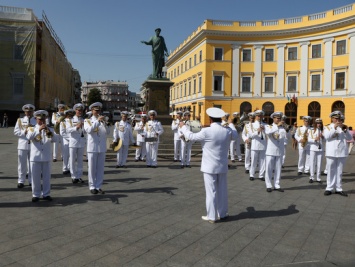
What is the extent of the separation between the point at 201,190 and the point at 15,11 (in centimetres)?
3636

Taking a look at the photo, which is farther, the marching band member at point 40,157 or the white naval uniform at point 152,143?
the white naval uniform at point 152,143

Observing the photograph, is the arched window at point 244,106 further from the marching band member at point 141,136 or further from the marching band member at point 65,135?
the marching band member at point 65,135

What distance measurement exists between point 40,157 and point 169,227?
3250 millimetres

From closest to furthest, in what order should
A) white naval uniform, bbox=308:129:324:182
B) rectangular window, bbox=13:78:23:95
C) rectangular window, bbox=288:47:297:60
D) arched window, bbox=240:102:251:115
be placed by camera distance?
white naval uniform, bbox=308:129:324:182 < rectangular window, bbox=13:78:23:95 < rectangular window, bbox=288:47:297:60 < arched window, bbox=240:102:251:115

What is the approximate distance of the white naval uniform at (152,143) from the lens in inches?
486

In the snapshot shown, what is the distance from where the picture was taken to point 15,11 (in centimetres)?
3622

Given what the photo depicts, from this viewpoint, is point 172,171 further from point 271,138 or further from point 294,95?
point 294,95

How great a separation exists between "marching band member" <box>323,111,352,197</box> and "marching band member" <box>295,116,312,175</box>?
230 centimetres

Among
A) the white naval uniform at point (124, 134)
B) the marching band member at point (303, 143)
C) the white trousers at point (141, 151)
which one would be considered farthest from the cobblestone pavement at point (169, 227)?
the white trousers at point (141, 151)

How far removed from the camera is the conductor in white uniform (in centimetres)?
581

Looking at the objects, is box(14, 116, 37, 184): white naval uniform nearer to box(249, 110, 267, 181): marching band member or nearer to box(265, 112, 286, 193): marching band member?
box(265, 112, 286, 193): marching band member

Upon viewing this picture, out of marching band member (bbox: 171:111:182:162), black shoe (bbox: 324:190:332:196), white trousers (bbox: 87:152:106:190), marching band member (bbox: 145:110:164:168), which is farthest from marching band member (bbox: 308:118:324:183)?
white trousers (bbox: 87:152:106:190)

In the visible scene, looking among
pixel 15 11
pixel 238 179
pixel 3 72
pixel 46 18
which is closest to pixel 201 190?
pixel 238 179

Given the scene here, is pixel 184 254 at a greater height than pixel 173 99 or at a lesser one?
lesser
